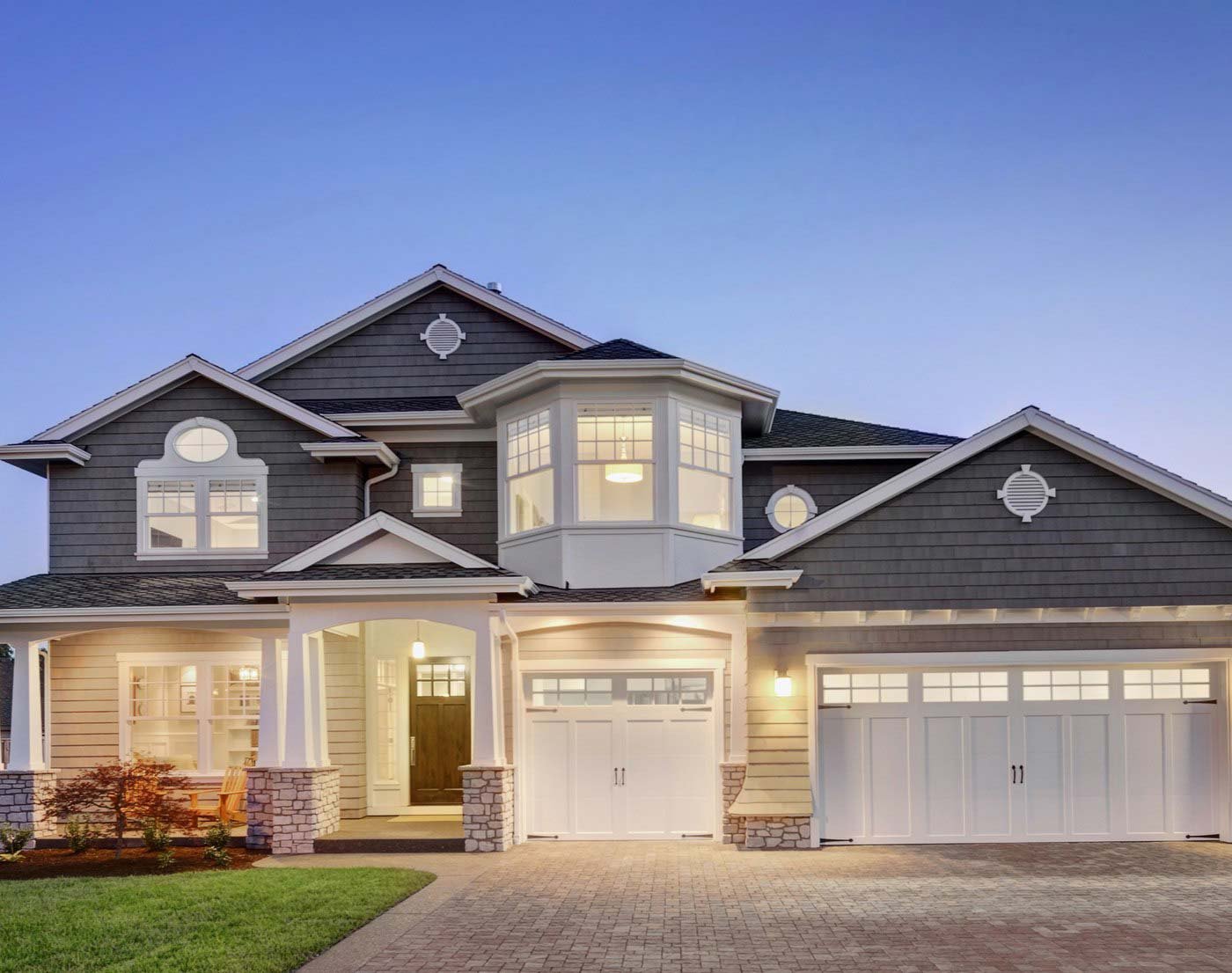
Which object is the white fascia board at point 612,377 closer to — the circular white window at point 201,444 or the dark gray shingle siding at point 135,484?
the dark gray shingle siding at point 135,484

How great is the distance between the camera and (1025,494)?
13.5m

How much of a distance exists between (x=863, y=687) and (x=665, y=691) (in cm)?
258

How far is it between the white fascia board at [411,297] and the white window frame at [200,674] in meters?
4.55

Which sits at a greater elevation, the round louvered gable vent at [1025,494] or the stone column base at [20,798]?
the round louvered gable vent at [1025,494]

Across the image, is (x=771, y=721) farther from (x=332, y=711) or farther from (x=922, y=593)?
(x=332, y=711)

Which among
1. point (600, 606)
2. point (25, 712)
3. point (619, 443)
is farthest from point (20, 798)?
point (619, 443)

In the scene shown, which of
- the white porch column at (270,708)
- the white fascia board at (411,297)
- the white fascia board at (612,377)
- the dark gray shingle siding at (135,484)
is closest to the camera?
the white porch column at (270,708)

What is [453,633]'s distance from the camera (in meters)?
16.5

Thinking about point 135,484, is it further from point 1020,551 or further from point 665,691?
point 1020,551

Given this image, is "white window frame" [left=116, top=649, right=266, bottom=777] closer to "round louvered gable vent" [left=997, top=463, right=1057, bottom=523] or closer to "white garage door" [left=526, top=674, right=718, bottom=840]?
"white garage door" [left=526, top=674, right=718, bottom=840]

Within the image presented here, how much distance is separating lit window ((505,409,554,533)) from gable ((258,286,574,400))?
80.7 inches

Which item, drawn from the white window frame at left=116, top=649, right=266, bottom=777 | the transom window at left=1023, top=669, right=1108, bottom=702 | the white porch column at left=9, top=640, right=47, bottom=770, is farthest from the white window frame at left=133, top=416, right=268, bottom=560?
the transom window at left=1023, top=669, right=1108, bottom=702

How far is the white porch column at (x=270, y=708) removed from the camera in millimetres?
14070

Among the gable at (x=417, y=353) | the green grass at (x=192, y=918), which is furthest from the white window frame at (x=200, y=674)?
the gable at (x=417, y=353)
